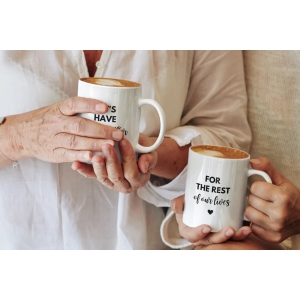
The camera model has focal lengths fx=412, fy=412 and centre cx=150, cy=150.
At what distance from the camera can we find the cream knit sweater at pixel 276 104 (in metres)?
0.98

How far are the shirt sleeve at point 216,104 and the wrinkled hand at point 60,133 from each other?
0.30 m

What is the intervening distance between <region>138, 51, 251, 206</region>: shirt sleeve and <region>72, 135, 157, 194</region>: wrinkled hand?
22 centimetres

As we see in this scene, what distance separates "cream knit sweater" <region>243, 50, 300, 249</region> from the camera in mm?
979

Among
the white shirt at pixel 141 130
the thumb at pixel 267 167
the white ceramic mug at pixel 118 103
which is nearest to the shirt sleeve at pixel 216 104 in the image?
the white shirt at pixel 141 130

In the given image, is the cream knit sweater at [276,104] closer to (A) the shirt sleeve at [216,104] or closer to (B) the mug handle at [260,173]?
(A) the shirt sleeve at [216,104]

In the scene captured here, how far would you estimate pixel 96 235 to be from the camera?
98cm

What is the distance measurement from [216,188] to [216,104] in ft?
1.17

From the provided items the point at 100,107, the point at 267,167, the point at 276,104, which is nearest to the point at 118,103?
the point at 100,107

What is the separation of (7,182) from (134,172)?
13.9 inches

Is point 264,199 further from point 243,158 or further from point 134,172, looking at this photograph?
point 134,172

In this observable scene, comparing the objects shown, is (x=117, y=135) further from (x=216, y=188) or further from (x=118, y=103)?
(x=216, y=188)

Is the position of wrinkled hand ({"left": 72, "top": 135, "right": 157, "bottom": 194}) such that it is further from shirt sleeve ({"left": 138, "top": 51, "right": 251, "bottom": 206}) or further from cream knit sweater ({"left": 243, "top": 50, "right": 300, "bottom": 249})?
cream knit sweater ({"left": 243, "top": 50, "right": 300, "bottom": 249})

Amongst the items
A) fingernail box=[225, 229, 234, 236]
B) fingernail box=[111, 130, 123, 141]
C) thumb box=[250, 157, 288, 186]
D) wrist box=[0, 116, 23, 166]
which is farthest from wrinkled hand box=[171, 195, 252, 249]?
wrist box=[0, 116, 23, 166]

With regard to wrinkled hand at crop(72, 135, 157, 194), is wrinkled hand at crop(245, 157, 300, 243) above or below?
below
